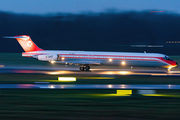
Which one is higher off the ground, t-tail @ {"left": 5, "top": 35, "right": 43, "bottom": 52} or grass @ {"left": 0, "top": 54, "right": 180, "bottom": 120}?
t-tail @ {"left": 5, "top": 35, "right": 43, "bottom": 52}

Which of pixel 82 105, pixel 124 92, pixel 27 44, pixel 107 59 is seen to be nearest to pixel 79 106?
pixel 82 105

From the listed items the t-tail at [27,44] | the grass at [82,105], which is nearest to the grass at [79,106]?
the grass at [82,105]

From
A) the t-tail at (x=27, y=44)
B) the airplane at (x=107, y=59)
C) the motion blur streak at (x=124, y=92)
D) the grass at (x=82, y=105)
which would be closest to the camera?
the grass at (x=82, y=105)

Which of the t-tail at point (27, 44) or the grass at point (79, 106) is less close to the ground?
the t-tail at point (27, 44)

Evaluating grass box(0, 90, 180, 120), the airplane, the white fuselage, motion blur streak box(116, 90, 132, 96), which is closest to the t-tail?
the airplane

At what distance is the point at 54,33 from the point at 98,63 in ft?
268

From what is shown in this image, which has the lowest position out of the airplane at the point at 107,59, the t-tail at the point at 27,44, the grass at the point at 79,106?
the grass at the point at 79,106

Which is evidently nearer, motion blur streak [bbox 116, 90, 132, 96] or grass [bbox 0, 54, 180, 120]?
grass [bbox 0, 54, 180, 120]

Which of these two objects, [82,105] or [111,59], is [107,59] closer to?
[111,59]

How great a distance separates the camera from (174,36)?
98125mm

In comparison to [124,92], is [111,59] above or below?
above

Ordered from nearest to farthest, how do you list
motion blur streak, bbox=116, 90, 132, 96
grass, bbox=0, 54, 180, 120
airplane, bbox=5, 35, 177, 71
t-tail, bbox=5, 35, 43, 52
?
grass, bbox=0, 54, 180, 120 → motion blur streak, bbox=116, 90, 132, 96 → airplane, bbox=5, 35, 177, 71 → t-tail, bbox=5, 35, 43, 52

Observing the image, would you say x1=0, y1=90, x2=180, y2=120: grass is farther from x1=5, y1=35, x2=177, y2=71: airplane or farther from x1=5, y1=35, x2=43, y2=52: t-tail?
x1=5, y1=35, x2=43, y2=52: t-tail

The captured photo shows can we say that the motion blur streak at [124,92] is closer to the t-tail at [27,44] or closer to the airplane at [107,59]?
the airplane at [107,59]
